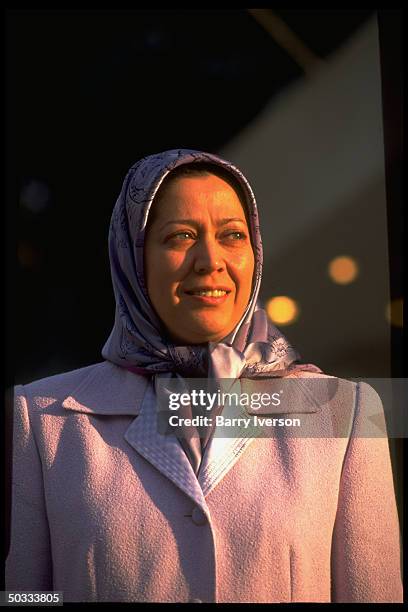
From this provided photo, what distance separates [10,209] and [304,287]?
1.06 m

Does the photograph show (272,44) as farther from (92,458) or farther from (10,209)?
(92,458)

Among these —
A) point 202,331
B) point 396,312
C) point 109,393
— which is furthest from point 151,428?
point 396,312

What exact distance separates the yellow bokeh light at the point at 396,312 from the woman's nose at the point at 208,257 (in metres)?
0.68

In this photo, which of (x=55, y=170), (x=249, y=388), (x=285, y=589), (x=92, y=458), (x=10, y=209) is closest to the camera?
(x=285, y=589)

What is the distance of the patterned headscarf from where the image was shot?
1858 millimetres

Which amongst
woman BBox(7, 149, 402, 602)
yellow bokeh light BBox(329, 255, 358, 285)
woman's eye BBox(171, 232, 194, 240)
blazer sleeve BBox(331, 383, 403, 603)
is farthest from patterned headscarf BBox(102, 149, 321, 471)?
yellow bokeh light BBox(329, 255, 358, 285)

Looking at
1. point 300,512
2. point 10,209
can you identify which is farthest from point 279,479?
point 10,209

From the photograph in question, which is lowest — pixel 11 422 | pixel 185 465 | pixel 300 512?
pixel 300 512

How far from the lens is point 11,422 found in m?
1.95

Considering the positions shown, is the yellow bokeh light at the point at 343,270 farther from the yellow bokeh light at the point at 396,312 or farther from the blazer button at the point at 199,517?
the blazer button at the point at 199,517

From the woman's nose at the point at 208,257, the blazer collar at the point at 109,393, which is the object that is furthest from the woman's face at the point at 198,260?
the blazer collar at the point at 109,393

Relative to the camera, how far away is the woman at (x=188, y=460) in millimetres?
1631

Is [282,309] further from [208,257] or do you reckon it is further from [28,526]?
[28,526]

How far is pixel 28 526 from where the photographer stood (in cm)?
176
